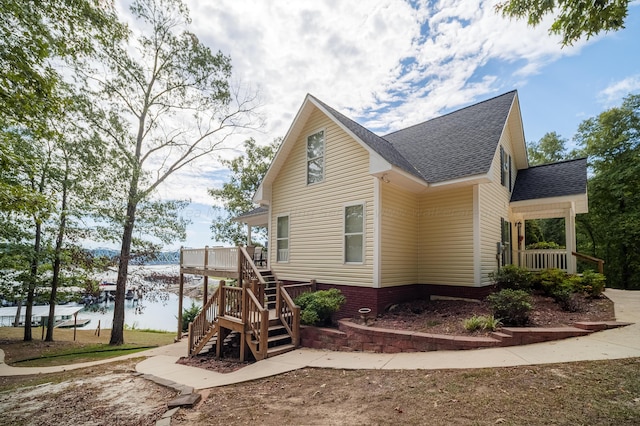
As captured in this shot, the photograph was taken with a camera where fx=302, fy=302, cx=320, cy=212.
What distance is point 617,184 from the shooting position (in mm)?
19516

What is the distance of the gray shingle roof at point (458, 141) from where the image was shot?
29.7 ft

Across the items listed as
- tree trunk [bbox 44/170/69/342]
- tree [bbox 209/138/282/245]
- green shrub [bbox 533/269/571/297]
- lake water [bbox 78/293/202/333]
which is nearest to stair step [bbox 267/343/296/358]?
green shrub [bbox 533/269/571/297]

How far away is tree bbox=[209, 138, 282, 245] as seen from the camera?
22.7m

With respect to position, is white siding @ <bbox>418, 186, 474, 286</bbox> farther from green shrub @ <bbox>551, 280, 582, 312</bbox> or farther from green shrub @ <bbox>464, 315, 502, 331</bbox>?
green shrub @ <bbox>464, 315, 502, 331</bbox>

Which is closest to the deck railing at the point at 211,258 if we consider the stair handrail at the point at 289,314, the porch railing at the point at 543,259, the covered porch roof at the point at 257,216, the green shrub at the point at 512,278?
the stair handrail at the point at 289,314

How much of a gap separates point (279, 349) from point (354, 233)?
3740 mm

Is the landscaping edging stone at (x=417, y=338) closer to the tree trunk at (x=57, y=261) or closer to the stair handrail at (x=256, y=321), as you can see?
the stair handrail at (x=256, y=321)

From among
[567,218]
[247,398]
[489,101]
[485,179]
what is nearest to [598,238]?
[567,218]

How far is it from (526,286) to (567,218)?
4.64 metres

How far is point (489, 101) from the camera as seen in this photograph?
39.4ft

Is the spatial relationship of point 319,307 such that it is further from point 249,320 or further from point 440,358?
point 440,358

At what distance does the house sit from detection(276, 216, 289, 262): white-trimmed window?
1.5 inches

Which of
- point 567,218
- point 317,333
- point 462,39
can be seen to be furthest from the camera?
point 567,218

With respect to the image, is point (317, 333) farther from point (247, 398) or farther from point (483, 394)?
point (483, 394)
